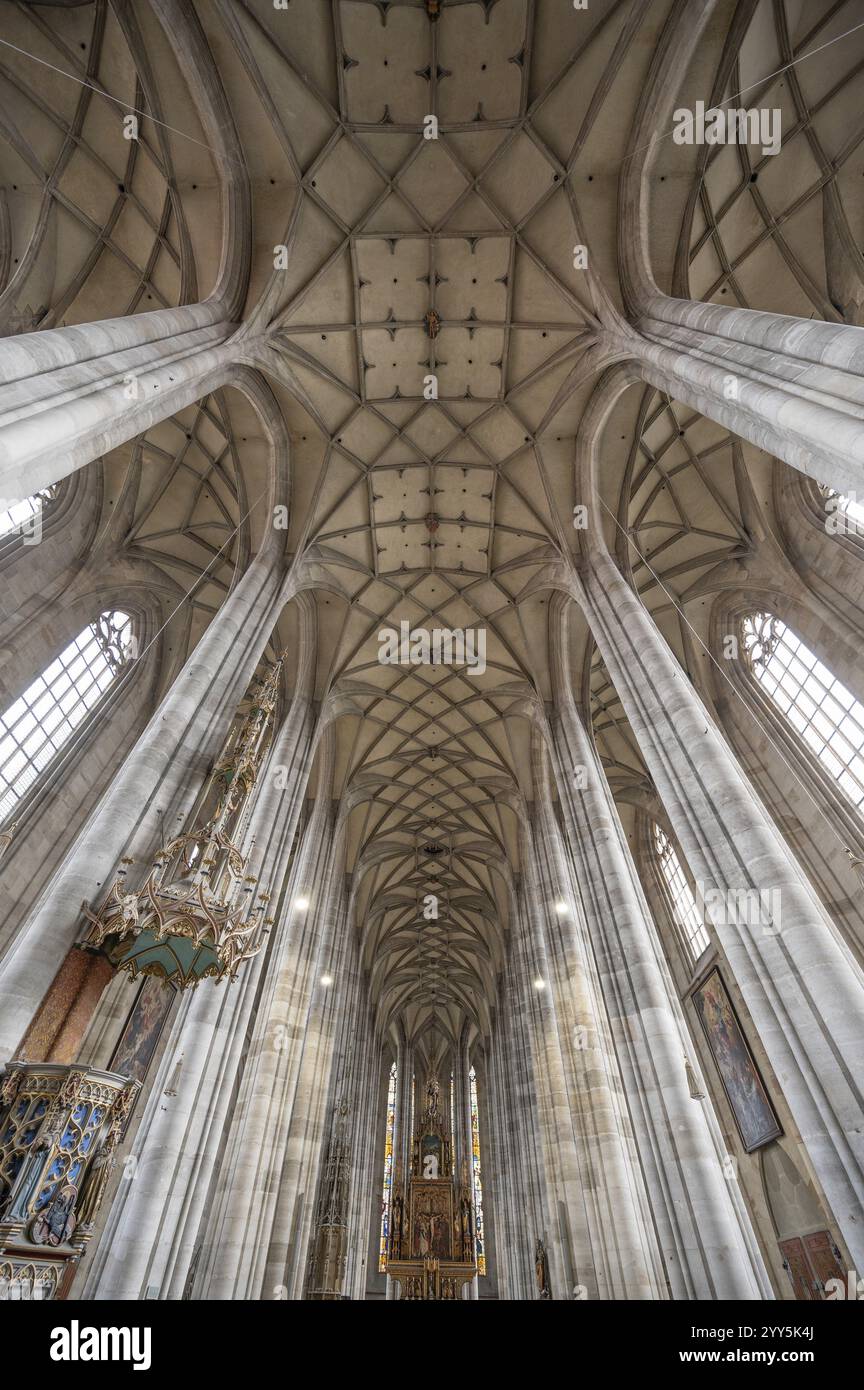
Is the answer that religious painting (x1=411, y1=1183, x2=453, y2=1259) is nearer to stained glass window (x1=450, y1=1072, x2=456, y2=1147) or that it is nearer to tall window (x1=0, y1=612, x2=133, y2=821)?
stained glass window (x1=450, y1=1072, x2=456, y2=1147)

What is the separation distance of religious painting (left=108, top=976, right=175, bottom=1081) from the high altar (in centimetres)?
2359

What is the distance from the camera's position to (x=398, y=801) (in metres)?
24.8

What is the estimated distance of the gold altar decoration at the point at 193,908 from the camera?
6.82 meters

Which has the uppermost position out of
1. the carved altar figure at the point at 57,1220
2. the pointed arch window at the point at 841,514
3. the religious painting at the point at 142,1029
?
the pointed arch window at the point at 841,514

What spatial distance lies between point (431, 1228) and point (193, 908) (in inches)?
1137

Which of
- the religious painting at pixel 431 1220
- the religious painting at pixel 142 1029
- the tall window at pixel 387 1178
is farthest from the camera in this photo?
the tall window at pixel 387 1178

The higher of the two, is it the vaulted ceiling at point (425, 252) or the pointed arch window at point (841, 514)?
the vaulted ceiling at point (425, 252)

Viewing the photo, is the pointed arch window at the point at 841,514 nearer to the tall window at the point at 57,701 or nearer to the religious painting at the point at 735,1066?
the religious painting at the point at 735,1066

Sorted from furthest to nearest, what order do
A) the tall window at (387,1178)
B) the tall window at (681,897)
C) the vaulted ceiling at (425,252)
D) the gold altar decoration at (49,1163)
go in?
the tall window at (387,1178)
the tall window at (681,897)
the vaulted ceiling at (425,252)
the gold altar decoration at (49,1163)

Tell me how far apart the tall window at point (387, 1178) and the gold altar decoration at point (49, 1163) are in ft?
93.5

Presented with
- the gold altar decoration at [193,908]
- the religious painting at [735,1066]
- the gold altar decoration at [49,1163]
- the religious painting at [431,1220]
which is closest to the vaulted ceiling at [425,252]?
the gold altar decoration at [193,908]

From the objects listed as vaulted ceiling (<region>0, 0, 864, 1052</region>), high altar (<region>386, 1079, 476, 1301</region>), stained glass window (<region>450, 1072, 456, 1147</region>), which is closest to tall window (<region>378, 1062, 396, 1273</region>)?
high altar (<region>386, 1079, 476, 1301</region>)

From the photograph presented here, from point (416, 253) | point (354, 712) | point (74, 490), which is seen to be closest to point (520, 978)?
point (354, 712)
